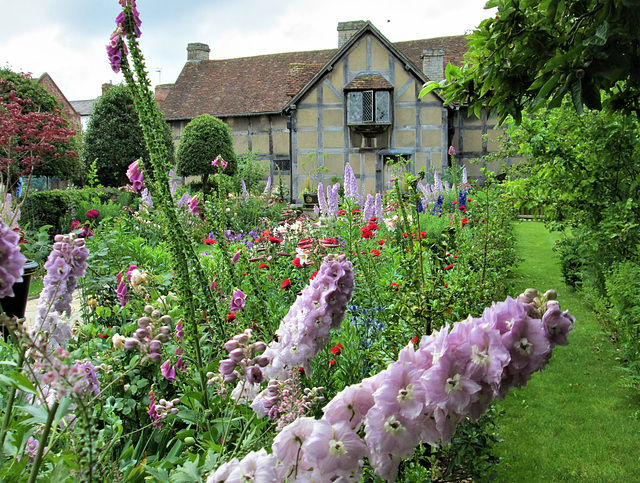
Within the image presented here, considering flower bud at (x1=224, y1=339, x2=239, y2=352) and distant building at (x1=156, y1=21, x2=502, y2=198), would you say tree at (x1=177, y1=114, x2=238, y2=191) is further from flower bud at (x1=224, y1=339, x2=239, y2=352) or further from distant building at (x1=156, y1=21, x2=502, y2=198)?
flower bud at (x1=224, y1=339, x2=239, y2=352)

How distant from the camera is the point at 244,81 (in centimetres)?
2020

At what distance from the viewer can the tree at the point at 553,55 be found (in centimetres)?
175

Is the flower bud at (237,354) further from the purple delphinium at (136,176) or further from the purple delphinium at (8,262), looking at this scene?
the purple delphinium at (136,176)

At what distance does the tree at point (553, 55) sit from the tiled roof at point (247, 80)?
1524cm

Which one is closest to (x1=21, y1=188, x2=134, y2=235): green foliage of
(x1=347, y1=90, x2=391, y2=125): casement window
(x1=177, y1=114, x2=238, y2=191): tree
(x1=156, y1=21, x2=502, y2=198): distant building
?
(x1=177, y1=114, x2=238, y2=191): tree

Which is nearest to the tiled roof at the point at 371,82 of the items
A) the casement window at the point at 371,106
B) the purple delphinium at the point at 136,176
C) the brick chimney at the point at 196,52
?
the casement window at the point at 371,106

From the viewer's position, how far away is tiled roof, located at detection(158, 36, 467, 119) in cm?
1823

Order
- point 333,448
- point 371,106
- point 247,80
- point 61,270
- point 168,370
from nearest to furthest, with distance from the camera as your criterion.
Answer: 1. point 333,448
2. point 61,270
3. point 168,370
4. point 371,106
5. point 247,80

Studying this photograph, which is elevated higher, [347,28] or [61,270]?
[347,28]

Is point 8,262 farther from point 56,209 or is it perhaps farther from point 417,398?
point 56,209

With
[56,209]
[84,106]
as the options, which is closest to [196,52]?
[56,209]

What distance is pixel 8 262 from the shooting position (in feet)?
3.34

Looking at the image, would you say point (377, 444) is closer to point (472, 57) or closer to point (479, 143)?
point (472, 57)

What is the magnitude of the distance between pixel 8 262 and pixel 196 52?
76.7 ft
